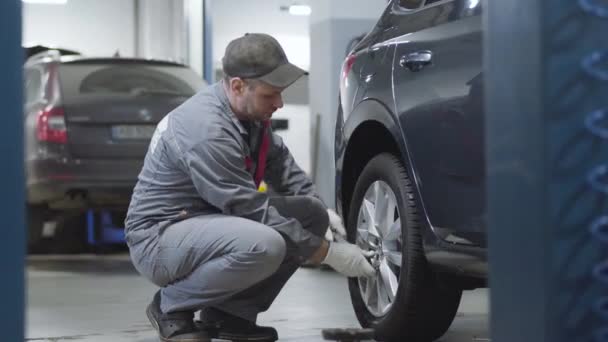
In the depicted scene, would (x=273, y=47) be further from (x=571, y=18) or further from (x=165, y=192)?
(x=571, y=18)

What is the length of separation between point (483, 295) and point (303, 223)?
2.66 meters

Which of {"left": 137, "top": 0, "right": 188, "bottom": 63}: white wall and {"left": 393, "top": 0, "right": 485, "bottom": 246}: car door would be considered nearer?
{"left": 393, "top": 0, "right": 485, "bottom": 246}: car door

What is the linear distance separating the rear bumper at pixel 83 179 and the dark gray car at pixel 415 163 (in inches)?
139

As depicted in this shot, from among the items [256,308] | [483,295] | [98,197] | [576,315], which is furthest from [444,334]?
[98,197]

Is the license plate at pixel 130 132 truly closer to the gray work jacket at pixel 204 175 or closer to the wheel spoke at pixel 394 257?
the gray work jacket at pixel 204 175

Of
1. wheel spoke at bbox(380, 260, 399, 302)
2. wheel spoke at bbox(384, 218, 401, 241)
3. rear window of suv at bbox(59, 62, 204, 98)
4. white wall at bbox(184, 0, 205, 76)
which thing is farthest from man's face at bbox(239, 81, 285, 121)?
white wall at bbox(184, 0, 205, 76)

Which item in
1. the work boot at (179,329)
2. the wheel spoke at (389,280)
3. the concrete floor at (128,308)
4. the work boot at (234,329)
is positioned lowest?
the concrete floor at (128,308)

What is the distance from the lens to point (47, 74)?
810 centimetres

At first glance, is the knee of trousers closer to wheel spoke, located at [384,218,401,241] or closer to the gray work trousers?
the gray work trousers

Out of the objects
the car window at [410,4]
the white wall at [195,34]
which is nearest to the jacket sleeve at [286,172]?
the car window at [410,4]

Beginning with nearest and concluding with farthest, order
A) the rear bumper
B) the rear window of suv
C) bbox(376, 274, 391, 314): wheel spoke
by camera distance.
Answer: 1. bbox(376, 274, 391, 314): wheel spoke
2. the rear bumper
3. the rear window of suv

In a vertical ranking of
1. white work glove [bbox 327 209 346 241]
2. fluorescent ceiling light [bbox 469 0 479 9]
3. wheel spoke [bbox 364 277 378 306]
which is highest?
fluorescent ceiling light [bbox 469 0 479 9]

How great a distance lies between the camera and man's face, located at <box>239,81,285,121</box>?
380cm

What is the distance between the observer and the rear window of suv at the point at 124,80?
8.05 m
